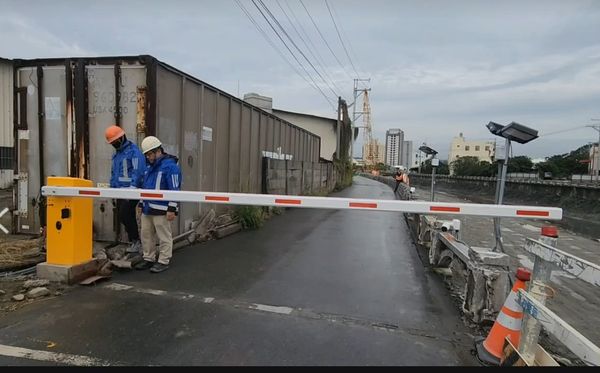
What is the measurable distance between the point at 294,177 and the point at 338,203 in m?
11.1

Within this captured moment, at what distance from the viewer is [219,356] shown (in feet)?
10.3

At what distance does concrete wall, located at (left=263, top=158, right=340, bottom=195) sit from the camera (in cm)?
1216

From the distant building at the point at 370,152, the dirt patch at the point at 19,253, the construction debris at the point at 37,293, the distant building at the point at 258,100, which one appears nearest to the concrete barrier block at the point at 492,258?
the construction debris at the point at 37,293

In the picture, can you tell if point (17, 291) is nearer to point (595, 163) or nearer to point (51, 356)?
point (51, 356)

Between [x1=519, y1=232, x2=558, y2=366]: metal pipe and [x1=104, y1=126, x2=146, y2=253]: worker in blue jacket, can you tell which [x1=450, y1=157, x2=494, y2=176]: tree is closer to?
[x1=104, y1=126, x2=146, y2=253]: worker in blue jacket

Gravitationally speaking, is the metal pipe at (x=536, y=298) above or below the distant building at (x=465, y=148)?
below

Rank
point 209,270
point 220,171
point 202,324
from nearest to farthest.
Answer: point 202,324, point 209,270, point 220,171

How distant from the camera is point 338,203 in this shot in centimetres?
407

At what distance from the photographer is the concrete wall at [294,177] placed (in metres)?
12.2

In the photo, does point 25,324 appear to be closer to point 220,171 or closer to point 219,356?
point 219,356

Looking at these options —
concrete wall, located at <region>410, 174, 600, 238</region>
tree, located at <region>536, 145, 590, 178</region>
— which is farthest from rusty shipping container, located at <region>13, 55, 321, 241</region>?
tree, located at <region>536, 145, 590, 178</region>

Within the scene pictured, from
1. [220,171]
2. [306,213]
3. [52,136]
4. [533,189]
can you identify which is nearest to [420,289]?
[220,171]

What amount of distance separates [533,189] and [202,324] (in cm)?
2918

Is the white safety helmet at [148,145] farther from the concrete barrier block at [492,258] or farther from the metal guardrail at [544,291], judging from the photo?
the metal guardrail at [544,291]
